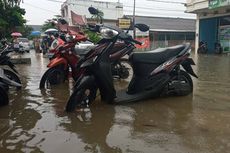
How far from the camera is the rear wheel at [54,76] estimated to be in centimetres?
707

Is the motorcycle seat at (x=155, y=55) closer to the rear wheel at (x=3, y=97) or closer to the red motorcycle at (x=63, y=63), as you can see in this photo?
the red motorcycle at (x=63, y=63)

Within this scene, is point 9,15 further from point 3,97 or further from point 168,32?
point 168,32

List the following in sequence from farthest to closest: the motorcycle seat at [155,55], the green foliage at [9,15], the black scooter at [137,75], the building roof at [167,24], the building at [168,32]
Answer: the building roof at [167,24], the building at [168,32], the green foliage at [9,15], the motorcycle seat at [155,55], the black scooter at [137,75]

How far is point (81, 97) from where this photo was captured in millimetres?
4836

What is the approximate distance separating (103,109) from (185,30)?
111ft

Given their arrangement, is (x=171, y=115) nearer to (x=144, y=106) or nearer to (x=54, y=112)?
(x=144, y=106)

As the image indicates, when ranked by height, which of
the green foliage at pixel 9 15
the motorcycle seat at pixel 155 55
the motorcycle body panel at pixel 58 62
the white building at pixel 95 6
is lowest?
the motorcycle body panel at pixel 58 62

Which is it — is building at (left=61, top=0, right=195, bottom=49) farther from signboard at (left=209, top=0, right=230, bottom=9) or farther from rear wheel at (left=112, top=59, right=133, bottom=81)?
rear wheel at (left=112, top=59, right=133, bottom=81)

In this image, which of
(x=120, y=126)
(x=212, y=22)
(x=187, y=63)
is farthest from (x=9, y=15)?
(x=212, y=22)

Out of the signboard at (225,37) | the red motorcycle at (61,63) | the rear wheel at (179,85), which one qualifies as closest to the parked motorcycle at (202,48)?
the signboard at (225,37)

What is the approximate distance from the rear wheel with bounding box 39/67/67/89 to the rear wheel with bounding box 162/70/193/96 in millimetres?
2648

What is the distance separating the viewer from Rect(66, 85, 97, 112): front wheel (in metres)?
4.71

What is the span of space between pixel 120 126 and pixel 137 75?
1.57 m

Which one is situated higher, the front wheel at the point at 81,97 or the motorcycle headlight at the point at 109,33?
the motorcycle headlight at the point at 109,33
